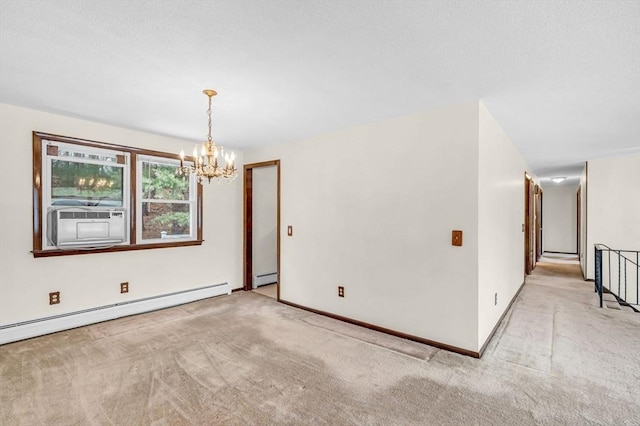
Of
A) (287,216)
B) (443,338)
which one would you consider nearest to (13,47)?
(287,216)

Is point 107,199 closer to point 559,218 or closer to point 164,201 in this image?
point 164,201

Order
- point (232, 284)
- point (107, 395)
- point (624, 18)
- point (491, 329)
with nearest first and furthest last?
point (624, 18), point (107, 395), point (491, 329), point (232, 284)

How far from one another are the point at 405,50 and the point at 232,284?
13.8ft

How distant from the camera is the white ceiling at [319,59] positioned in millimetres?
1579

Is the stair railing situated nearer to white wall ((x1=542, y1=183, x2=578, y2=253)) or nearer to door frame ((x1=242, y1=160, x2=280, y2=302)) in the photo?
white wall ((x1=542, y1=183, x2=578, y2=253))

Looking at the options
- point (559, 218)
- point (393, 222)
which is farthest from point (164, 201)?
point (559, 218)

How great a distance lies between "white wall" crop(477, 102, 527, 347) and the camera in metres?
2.88

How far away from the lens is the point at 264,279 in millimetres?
5477

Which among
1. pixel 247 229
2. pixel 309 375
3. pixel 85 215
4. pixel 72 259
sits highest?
pixel 85 215

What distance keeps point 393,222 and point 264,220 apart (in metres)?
2.76

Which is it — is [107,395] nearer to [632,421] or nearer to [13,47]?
[13,47]

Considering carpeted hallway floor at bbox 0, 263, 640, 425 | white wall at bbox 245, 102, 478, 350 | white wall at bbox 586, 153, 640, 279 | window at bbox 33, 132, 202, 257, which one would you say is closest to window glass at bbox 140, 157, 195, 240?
window at bbox 33, 132, 202, 257

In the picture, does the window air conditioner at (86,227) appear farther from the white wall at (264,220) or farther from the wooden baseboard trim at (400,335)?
the wooden baseboard trim at (400,335)

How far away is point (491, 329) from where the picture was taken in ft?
10.6
